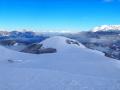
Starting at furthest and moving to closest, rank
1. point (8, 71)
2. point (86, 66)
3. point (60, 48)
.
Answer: point (60, 48), point (86, 66), point (8, 71)

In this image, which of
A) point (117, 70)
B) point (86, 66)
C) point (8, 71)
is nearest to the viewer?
point (8, 71)

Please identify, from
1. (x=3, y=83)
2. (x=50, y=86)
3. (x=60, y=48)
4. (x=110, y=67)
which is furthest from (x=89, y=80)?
(x=60, y=48)

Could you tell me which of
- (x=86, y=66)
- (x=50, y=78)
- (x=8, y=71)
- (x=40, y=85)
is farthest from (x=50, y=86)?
(x=86, y=66)

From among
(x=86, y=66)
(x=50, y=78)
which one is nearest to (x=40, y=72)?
(x=50, y=78)

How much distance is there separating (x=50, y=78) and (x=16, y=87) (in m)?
2.89

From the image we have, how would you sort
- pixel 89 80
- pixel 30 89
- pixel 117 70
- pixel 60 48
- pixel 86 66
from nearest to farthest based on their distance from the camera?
pixel 30 89, pixel 89 80, pixel 117 70, pixel 86 66, pixel 60 48

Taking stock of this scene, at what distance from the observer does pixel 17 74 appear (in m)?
16.0

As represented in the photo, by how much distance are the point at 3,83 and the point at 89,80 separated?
5.35m

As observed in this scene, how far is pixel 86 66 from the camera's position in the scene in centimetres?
2188

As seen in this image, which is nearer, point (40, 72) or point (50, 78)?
point (50, 78)

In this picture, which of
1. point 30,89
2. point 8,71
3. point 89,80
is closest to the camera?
point 30,89

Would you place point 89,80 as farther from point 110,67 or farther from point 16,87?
point 110,67

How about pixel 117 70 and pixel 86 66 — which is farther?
pixel 86 66

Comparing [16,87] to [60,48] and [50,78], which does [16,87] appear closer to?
[50,78]
